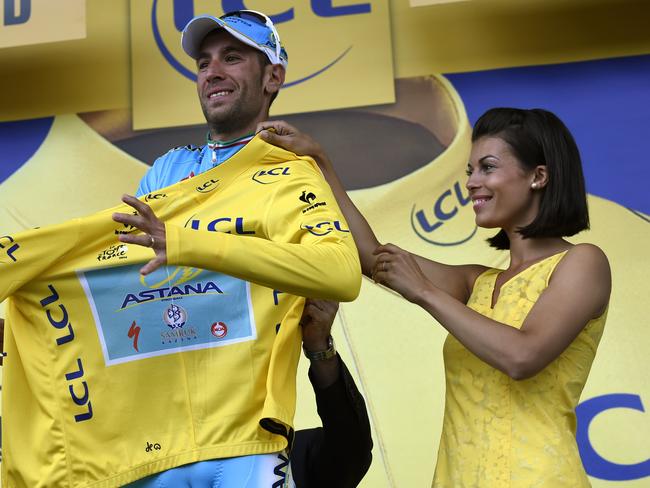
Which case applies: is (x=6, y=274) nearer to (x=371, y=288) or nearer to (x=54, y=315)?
(x=54, y=315)

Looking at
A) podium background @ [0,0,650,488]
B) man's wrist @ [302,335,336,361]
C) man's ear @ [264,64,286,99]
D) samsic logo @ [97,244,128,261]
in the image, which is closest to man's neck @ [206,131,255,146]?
man's ear @ [264,64,286,99]

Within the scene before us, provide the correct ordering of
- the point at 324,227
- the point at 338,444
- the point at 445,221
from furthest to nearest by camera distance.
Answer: the point at 445,221, the point at 338,444, the point at 324,227

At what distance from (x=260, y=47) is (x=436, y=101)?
1292mm

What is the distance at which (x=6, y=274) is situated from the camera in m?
2.11

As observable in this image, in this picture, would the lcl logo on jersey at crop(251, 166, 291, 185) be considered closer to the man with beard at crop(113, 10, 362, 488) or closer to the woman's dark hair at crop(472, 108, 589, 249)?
the man with beard at crop(113, 10, 362, 488)

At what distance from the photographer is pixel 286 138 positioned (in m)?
2.39

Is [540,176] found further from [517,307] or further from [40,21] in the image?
[40,21]

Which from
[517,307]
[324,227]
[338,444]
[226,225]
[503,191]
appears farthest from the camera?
[338,444]

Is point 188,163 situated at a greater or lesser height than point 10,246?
greater

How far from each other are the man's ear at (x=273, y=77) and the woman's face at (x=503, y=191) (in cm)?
52

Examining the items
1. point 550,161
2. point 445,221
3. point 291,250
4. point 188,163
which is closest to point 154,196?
point 188,163

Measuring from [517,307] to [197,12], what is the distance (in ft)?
6.50

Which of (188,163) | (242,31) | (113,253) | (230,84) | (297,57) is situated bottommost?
(113,253)

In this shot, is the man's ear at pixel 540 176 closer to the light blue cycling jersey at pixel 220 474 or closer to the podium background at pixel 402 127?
the light blue cycling jersey at pixel 220 474
